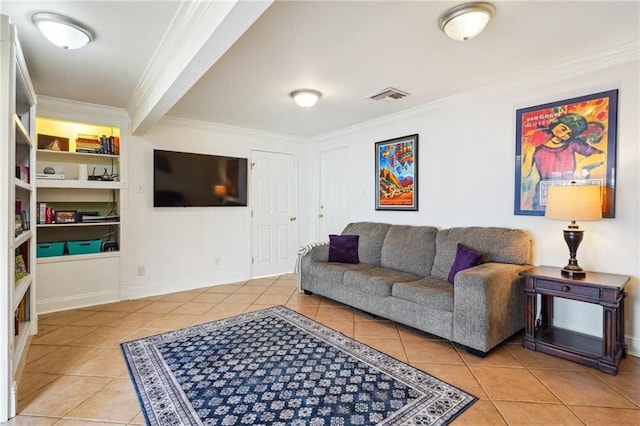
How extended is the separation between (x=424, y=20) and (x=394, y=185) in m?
2.31

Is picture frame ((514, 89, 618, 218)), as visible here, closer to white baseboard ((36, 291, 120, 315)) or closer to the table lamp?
the table lamp

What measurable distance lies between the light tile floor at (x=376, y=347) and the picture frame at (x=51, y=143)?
1.77 metres

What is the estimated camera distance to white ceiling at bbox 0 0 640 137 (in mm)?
1839

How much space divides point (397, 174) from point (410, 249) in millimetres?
1051

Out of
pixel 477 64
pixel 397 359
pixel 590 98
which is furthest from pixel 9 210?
pixel 590 98

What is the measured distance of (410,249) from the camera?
11.4 ft

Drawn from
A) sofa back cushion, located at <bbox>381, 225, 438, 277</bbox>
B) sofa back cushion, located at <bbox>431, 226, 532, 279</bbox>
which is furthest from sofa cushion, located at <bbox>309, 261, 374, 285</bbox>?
sofa back cushion, located at <bbox>431, 226, 532, 279</bbox>

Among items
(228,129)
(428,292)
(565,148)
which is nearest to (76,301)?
(228,129)

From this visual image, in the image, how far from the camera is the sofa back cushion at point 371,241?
3842 millimetres

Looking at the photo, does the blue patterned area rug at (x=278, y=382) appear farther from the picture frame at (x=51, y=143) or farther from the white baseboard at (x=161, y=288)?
the picture frame at (x=51, y=143)

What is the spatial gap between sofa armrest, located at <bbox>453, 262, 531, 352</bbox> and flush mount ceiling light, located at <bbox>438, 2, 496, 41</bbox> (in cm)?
164

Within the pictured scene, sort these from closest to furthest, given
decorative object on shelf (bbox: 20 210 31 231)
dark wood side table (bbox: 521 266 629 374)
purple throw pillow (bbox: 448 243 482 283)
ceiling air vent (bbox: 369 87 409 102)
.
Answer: dark wood side table (bbox: 521 266 629 374) → decorative object on shelf (bbox: 20 210 31 231) → purple throw pillow (bbox: 448 243 482 283) → ceiling air vent (bbox: 369 87 409 102)

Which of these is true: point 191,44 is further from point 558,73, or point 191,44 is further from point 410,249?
point 558,73

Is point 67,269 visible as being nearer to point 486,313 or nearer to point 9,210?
point 9,210
